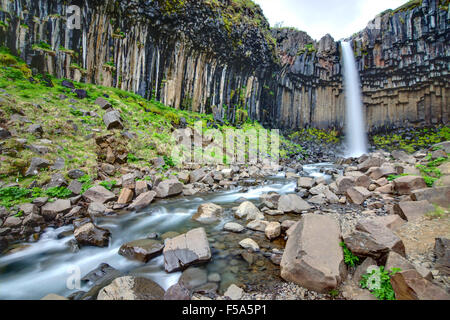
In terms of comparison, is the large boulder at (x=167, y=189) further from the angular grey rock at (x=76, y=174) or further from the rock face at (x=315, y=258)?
the rock face at (x=315, y=258)

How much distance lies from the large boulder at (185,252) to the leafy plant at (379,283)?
2291 mm

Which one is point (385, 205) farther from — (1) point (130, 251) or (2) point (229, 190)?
(1) point (130, 251)

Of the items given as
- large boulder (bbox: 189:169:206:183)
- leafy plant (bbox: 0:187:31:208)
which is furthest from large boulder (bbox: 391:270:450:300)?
large boulder (bbox: 189:169:206:183)

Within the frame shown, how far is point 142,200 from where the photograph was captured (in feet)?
20.8

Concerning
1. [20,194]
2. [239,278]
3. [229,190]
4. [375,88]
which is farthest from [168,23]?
[375,88]

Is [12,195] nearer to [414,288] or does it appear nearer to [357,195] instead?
[414,288]

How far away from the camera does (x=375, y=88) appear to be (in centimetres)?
2767

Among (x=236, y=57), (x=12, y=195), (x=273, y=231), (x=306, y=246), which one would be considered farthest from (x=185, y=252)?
(x=236, y=57)

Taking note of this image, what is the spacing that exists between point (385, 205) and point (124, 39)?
17760 mm

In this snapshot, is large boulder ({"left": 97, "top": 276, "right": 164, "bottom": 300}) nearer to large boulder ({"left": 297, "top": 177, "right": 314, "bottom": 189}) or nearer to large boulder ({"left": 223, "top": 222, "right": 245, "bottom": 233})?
large boulder ({"left": 223, "top": 222, "right": 245, "bottom": 233})

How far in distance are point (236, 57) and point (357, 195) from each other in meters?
19.7

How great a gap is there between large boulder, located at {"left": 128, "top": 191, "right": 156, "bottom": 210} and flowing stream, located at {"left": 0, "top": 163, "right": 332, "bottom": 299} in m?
0.38

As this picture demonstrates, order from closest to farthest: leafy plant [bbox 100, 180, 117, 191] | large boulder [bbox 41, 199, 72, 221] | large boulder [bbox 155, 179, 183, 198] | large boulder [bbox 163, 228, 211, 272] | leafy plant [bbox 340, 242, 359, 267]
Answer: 1. leafy plant [bbox 340, 242, 359, 267]
2. large boulder [bbox 163, 228, 211, 272]
3. large boulder [bbox 41, 199, 72, 221]
4. leafy plant [bbox 100, 180, 117, 191]
5. large boulder [bbox 155, 179, 183, 198]

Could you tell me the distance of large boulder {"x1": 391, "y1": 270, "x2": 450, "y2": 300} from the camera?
1.94 m
